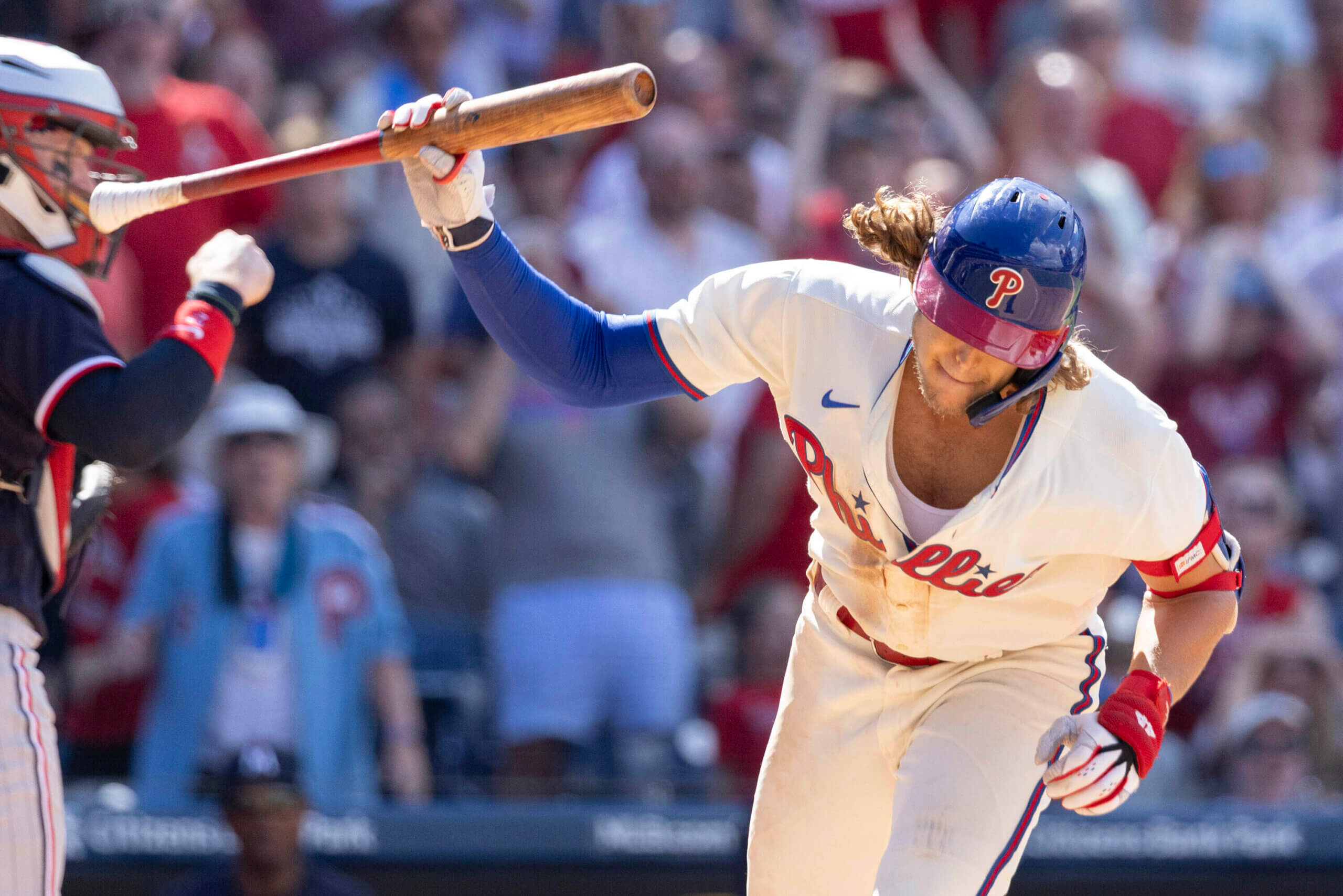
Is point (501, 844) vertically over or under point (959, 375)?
under

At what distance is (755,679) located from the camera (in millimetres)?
5785

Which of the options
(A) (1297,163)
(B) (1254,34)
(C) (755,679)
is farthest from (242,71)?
(B) (1254,34)

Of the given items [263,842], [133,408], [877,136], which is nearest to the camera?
[133,408]

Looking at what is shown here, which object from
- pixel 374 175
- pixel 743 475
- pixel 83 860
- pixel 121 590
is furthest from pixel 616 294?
pixel 83 860

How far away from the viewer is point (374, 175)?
6.89m

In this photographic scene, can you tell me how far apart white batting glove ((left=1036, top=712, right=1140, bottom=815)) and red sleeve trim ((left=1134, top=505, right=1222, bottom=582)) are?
15.5 inches

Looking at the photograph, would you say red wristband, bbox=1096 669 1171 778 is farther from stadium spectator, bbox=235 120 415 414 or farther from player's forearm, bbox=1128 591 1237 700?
stadium spectator, bbox=235 120 415 414

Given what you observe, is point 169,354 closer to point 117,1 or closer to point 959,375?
point 959,375

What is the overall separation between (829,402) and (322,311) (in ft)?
11.3

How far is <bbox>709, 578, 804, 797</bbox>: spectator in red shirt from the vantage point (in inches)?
220

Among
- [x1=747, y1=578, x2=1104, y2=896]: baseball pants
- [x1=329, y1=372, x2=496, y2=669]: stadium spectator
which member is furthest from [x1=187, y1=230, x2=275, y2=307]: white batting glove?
[x1=329, y1=372, x2=496, y2=669]: stadium spectator

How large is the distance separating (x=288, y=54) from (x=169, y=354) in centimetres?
492

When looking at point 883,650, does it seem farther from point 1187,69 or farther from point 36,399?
point 1187,69

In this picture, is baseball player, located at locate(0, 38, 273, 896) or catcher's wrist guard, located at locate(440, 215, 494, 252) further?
catcher's wrist guard, located at locate(440, 215, 494, 252)
